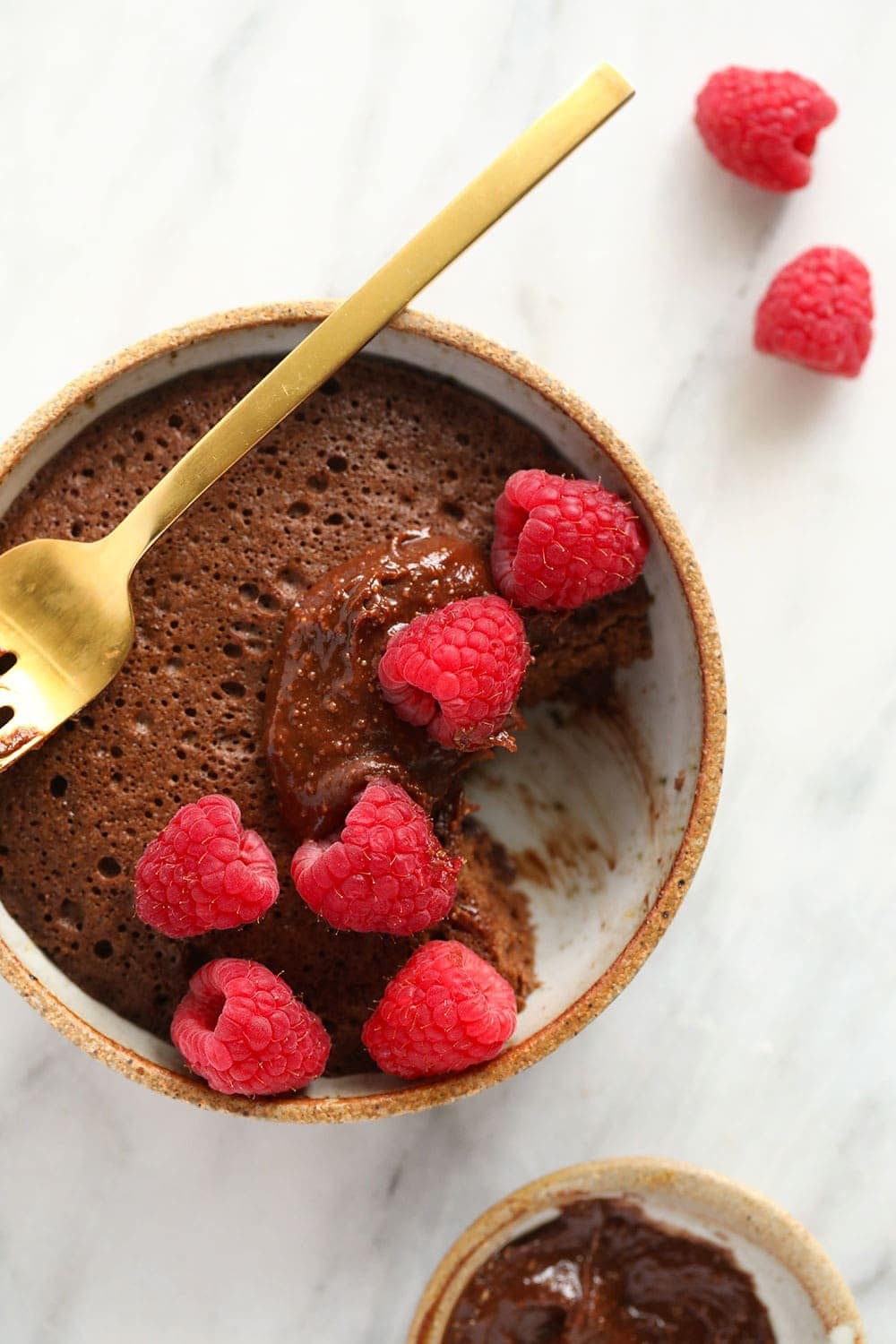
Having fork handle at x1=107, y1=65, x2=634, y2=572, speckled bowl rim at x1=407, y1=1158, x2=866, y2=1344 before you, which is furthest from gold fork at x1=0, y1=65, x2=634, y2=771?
speckled bowl rim at x1=407, y1=1158, x2=866, y2=1344

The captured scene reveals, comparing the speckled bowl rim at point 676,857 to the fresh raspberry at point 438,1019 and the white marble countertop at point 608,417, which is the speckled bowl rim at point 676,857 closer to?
the fresh raspberry at point 438,1019

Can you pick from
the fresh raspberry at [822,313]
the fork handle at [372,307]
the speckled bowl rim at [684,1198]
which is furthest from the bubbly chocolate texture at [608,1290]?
the fresh raspberry at [822,313]

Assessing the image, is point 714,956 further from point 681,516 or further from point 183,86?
point 183,86

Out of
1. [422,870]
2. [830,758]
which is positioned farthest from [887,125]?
[422,870]

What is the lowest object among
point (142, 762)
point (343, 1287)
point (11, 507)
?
point (343, 1287)

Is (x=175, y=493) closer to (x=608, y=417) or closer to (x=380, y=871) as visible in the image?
(x=380, y=871)

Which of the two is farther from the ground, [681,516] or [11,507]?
[681,516]

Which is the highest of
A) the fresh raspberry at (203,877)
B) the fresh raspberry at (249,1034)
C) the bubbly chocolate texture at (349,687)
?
→ the bubbly chocolate texture at (349,687)

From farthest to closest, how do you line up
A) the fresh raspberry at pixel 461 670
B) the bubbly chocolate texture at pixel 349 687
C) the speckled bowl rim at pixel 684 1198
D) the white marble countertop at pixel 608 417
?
the white marble countertop at pixel 608 417, the speckled bowl rim at pixel 684 1198, the bubbly chocolate texture at pixel 349 687, the fresh raspberry at pixel 461 670
